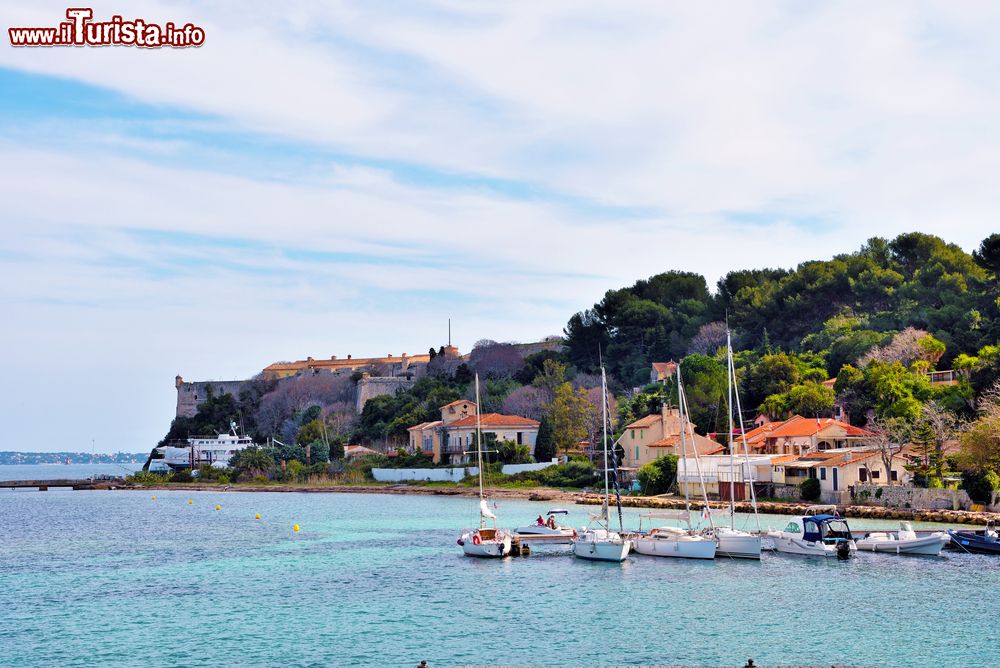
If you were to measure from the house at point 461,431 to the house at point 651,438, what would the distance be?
14062mm

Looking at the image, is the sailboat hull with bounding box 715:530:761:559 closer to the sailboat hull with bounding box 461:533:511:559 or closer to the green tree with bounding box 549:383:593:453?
the sailboat hull with bounding box 461:533:511:559

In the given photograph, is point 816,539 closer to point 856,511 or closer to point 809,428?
point 856,511

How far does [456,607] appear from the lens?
31125 mm

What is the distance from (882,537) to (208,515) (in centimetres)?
4198

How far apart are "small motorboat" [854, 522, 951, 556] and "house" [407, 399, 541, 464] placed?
149 ft

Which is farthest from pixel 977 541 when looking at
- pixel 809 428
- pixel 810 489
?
pixel 809 428

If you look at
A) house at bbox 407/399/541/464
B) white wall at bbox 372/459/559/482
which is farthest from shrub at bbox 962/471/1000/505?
house at bbox 407/399/541/464

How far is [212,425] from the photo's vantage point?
13012 cm

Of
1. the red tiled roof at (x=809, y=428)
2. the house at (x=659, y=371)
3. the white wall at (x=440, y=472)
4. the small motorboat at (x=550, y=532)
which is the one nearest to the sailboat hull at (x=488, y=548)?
the small motorboat at (x=550, y=532)

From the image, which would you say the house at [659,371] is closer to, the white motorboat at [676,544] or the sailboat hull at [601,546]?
the white motorboat at [676,544]

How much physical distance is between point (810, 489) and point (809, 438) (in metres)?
6.27

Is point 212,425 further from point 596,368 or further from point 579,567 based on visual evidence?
point 579,567

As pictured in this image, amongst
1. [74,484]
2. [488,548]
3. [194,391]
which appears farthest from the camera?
[194,391]

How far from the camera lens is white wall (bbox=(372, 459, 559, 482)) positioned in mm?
80750
